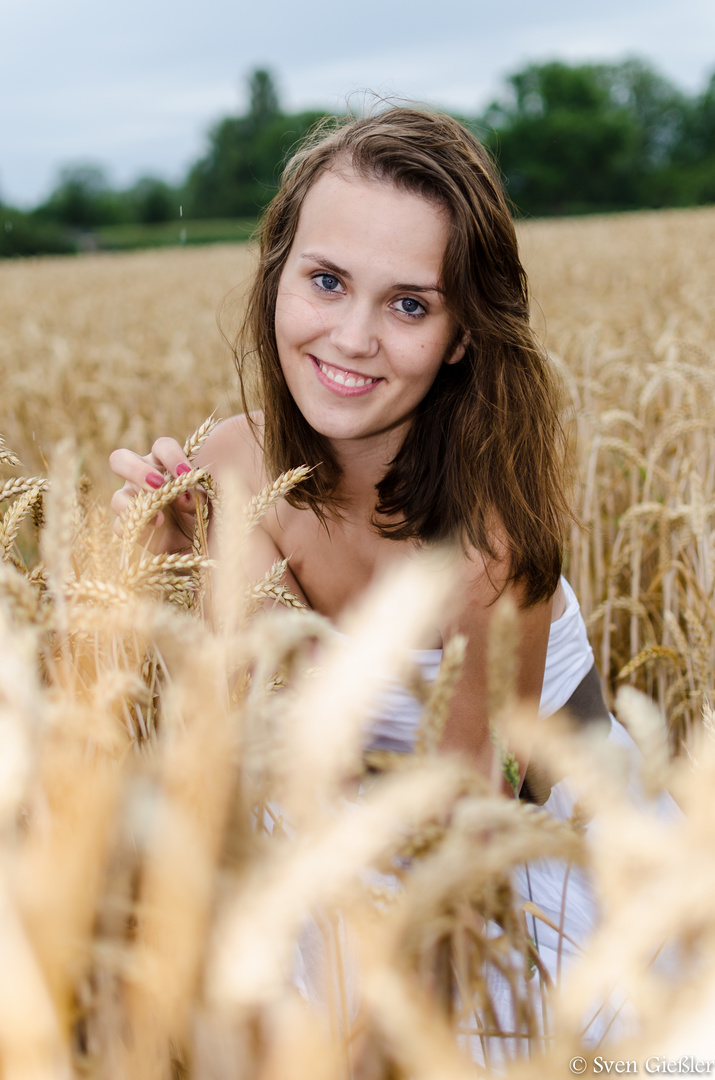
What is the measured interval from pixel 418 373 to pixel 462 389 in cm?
18

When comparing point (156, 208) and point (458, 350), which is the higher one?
point (156, 208)

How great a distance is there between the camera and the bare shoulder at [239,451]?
6.75ft

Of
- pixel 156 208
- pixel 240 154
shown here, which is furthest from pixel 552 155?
pixel 156 208

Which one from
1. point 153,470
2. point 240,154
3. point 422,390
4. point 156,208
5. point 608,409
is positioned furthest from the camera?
point 240,154

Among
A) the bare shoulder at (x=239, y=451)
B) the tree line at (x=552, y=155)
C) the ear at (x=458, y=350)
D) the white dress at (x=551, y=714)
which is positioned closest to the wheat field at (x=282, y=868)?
the white dress at (x=551, y=714)

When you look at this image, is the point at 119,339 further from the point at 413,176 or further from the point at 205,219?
the point at 205,219

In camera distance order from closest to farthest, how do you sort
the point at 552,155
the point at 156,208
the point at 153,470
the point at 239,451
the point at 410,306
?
the point at 153,470 < the point at 410,306 < the point at 239,451 < the point at 552,155 < the point at 156,208

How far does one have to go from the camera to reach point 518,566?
152 cm

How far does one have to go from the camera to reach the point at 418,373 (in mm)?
1525

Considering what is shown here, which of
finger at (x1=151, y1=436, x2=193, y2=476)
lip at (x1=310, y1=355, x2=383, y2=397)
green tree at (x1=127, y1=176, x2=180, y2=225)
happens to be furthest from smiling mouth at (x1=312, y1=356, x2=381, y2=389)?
green tree at (x1=127, y1=176, x2=180, y2=225)

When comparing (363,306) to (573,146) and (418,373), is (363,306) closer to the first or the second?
(418,373)

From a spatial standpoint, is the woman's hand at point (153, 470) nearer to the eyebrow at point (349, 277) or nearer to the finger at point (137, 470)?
the finger at point (137, 470)

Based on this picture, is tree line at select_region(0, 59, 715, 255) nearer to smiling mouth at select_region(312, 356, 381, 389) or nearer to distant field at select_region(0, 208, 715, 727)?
distant field at select_region(0, 208, 715, 727)

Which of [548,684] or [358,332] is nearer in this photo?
[358,332]
